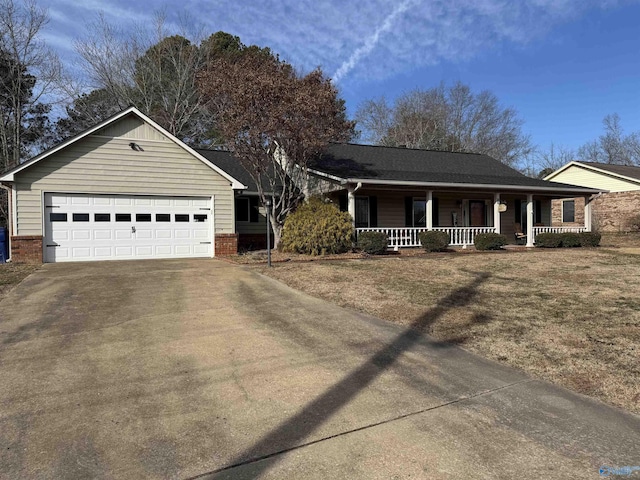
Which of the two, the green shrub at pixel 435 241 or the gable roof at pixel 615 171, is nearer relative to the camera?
the green shrub at pixel 435 241

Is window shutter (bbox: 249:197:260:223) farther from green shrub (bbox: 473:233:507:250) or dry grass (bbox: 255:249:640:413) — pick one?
green shrub (bbox: 473:233:507:250)

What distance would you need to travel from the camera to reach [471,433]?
3059mm

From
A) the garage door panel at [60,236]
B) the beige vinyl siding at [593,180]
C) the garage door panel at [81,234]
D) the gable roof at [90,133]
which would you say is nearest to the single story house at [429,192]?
the gable roof at [90,133]

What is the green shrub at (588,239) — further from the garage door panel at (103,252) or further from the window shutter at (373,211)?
the garage door panel at (103,252)

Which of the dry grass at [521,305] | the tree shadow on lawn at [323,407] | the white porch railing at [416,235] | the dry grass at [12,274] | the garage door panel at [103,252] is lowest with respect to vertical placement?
the tree shadow on lawn at [323,407]

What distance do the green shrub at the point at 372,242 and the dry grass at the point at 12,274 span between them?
31.8ft

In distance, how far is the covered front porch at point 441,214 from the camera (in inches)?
672

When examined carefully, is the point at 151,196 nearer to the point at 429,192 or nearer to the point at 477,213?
the point at 429,192

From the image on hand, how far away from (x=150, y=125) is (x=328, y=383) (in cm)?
1300

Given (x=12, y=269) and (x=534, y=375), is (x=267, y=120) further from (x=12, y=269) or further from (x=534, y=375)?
(x=534, y=375)

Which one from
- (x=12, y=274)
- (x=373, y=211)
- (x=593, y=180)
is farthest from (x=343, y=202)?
(x=593, y=180)

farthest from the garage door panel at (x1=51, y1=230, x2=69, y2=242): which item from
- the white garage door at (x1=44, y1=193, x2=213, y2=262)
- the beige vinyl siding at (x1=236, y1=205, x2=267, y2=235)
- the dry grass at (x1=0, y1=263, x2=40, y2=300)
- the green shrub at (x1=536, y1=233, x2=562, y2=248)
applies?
the green shrub at (x1=536, y1=233, x2=562, y2=248)

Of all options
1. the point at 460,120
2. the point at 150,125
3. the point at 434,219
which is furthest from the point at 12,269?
the point at 460,120

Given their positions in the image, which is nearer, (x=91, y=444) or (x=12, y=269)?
(x=91, y=444)
